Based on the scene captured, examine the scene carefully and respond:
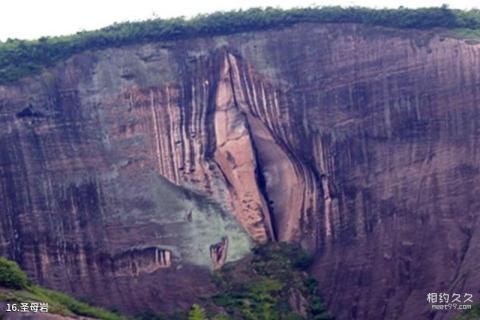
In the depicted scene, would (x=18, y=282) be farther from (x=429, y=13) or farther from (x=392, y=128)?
(x=429, y=13)

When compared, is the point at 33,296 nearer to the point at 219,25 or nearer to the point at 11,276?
the point at 11,276

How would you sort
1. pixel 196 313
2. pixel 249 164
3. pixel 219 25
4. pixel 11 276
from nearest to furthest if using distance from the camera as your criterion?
pixel 11 276, pixel 196 313, pixel 249 164, pixel 219 25

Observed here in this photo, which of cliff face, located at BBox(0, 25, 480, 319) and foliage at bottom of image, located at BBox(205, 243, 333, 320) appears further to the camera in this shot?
cliff face, located at BBox(0, 25, 480, 319)

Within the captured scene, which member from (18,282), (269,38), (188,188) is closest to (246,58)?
(269,38)

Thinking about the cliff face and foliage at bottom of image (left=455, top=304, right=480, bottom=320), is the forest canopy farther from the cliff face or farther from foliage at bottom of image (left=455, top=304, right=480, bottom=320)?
foliage at bottom of image (left=455, top=304, right=480, bottom=320)

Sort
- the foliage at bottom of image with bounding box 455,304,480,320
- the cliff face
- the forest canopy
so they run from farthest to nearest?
the forest canopy → the cliff face → the foliage at bottom of image with bounding box 455,304,480,320

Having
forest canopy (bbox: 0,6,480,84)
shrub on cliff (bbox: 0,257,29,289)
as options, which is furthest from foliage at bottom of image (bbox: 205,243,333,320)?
forest canopy (bbox: 0,6,480,84)

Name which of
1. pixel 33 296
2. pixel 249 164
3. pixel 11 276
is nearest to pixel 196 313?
pixel 249 164
